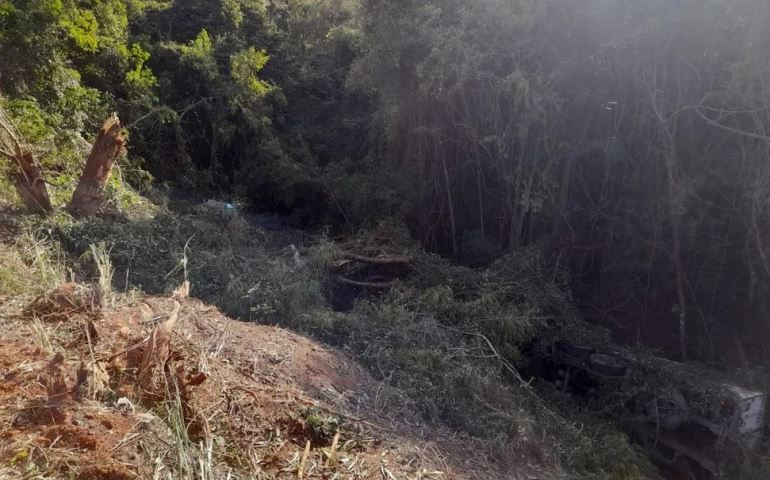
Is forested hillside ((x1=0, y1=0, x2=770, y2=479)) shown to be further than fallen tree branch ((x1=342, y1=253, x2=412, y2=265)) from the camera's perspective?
No

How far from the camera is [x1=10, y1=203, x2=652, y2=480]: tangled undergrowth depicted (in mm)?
4426

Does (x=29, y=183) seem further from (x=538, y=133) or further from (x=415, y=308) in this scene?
(x=538, y=133)

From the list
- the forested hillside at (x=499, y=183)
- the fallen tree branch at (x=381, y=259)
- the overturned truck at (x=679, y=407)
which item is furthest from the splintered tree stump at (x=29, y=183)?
the overturned truck at (x=679, y=407)

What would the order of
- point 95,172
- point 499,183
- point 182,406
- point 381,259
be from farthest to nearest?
point 499,183
point 381,259
point 95,172
point 182,406

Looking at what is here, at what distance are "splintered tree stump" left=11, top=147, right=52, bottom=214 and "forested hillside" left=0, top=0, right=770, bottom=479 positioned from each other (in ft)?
0.39

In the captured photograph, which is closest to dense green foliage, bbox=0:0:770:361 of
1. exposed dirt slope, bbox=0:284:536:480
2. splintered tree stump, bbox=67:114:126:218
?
splintered tree stump, bbox=67:114:126:218

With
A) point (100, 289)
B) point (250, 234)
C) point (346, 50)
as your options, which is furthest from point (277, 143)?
point (100, 289)

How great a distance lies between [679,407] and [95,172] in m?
6.46

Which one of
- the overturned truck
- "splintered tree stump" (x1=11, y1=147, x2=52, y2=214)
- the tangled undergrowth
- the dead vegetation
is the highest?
"splintered tree stump" (x1=11, y1=147, x2=52, y2=214)

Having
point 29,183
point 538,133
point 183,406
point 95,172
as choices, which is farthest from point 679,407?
point 29,183

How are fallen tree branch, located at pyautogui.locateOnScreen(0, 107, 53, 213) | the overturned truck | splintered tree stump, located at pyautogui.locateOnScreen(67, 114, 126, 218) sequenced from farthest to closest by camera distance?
1. splintered tree stump, located at pyautogui.locateOnScreen(67, 114, 126, 218)
2. fallen tree branch, located at pyautogui.locateOnScreen(0, 107, 53, 213)
3. the overturned truck

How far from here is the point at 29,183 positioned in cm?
575

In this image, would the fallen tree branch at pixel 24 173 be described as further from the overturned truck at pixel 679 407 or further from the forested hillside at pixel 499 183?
the overturned truck at pixel 679 407

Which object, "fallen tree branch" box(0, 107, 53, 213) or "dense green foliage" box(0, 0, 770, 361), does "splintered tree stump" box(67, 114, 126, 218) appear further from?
"dense green foliage" box(0, 0, 770, 361)
